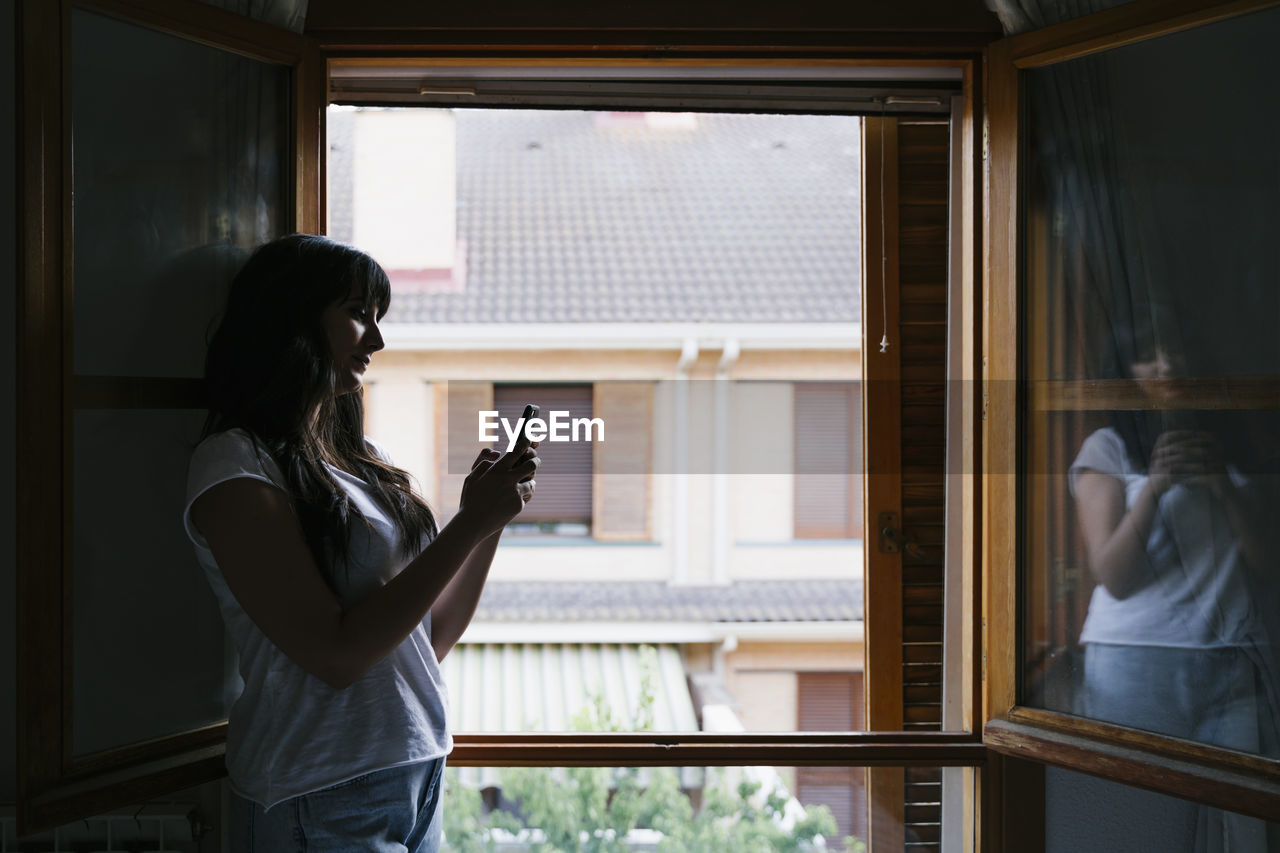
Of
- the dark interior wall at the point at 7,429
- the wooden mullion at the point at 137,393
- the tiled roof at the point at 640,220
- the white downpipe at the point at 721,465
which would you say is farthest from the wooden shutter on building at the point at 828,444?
the dark interior wall at the point at 7,429

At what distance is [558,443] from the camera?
5.82ft

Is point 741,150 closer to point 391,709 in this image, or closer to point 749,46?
point 749,46

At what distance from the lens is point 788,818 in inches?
73.8

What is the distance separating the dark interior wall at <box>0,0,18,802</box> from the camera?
5.41 ft

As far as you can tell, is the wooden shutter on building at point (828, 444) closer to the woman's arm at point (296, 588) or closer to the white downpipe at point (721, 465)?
the white downpipe at point (721, 465)

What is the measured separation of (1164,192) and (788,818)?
4.21ft

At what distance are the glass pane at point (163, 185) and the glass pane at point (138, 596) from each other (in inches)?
4.2

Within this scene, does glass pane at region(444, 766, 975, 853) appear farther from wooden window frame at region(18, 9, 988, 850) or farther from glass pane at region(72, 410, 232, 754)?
glass pane at region(72, 410, 232, 754)

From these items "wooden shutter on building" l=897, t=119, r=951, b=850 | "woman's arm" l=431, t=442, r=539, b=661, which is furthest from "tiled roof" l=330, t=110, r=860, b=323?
"woman's arm" l=431, t=442, r=539, b=661

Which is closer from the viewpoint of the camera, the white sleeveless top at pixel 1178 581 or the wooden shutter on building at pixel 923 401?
the white sleeveless top at pixel 1178 581

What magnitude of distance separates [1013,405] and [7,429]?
66.8 inches

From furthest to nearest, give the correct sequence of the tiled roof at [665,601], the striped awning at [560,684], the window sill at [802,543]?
the tiled roof at [665,601] < the striped awning at [560,684] < the window sill at [802,543]

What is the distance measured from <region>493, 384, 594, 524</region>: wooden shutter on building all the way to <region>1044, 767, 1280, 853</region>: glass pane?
0.99 m

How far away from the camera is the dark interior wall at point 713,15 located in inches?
67.4
